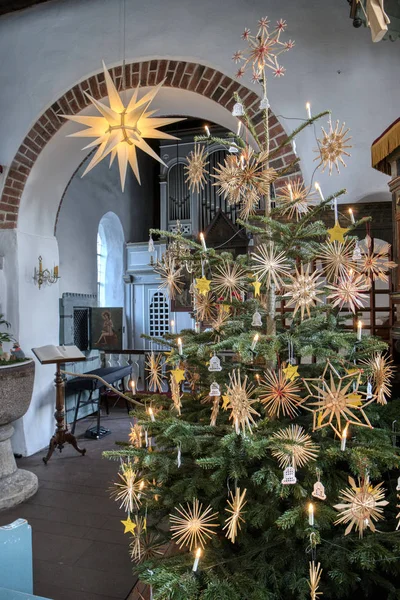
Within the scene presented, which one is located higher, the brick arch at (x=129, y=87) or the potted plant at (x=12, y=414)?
the brick arch at (x=129, y=87)

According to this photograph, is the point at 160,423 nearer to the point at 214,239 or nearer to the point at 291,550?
the point at 291,550

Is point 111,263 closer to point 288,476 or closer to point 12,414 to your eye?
point 12,414

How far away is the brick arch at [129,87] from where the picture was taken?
3.34 metres

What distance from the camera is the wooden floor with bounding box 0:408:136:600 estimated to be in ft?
7.79

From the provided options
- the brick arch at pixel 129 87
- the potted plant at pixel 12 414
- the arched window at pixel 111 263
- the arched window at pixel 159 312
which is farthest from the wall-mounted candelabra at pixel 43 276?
the arched window at pixel 159 312

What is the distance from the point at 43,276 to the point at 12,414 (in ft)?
5.31

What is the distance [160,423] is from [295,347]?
57cm

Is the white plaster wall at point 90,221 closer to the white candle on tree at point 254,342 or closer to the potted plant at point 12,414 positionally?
the potted plant at point 12,414

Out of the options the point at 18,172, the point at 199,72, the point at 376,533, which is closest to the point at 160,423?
the point at 376,533

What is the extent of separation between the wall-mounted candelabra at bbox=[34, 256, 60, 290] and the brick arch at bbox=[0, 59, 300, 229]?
0.54 meters

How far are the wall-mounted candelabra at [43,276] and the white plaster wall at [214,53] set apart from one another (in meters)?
1.13

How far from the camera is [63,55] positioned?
399cm

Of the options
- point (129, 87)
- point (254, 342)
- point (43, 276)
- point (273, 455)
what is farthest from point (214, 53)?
point (273, 455)

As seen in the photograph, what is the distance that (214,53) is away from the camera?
11.4ft
